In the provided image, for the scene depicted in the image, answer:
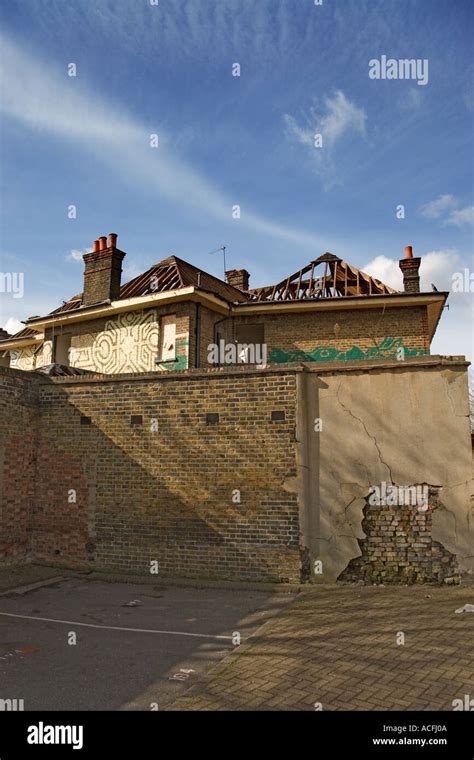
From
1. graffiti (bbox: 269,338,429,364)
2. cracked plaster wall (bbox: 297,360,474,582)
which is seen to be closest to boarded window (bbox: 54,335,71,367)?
graffiti (bbox: 269,338,429,364)

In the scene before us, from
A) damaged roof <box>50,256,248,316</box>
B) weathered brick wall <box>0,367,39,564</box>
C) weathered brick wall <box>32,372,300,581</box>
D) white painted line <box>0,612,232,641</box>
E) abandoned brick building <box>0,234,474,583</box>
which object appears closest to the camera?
white painted line <box>0,612,232,641</box>

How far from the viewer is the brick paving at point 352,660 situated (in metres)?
4.33

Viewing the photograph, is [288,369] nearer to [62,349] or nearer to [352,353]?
[352,353]

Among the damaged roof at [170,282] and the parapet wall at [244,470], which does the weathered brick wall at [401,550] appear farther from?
the damaged roof at [170,282]

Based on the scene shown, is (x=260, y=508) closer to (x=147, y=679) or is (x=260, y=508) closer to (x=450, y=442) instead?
(x=450, y=442)

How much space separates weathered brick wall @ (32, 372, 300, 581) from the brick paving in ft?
6.09

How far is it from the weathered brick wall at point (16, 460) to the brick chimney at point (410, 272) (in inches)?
499

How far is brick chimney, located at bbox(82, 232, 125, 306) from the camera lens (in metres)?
16.9

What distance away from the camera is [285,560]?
27.9 feet

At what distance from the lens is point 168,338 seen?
15.5 meters

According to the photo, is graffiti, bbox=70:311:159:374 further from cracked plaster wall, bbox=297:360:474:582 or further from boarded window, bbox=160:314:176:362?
cracked plaster wall, bbox=297:360:474:582

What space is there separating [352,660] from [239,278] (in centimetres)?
1767

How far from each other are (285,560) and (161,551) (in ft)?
7.68
